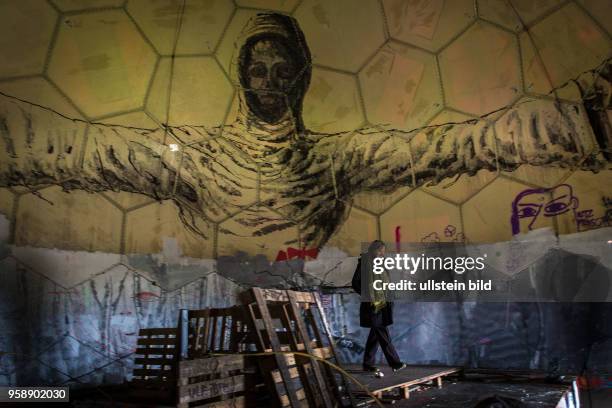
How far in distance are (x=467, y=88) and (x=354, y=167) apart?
5.15 feet

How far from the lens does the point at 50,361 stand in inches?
181

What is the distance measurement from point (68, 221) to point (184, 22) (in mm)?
2508

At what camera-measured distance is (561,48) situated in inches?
204

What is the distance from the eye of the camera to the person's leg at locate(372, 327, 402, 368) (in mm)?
4418

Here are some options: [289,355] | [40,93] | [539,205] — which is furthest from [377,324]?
[40,93]

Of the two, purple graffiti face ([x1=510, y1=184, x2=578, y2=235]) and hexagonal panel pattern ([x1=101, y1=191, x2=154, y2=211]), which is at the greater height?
hexagonal panel pattern ([x1=101, y1=191, x2=154, y2=211])

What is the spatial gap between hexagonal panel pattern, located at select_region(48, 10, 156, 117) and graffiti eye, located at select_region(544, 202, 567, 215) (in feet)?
14.8

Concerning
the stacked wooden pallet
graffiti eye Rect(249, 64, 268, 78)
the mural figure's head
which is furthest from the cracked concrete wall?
the stacked wooden pallet

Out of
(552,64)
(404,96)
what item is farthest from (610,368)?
(404,96)

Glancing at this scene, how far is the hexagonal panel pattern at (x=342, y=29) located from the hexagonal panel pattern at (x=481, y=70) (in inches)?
34.0

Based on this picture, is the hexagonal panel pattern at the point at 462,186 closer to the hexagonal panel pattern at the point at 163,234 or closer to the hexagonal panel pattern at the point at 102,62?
the hexagonal panel pattern at the point at 163,234

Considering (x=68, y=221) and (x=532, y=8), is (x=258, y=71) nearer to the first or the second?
(x=68, y=221)

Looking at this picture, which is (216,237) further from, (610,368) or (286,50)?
(610,368)

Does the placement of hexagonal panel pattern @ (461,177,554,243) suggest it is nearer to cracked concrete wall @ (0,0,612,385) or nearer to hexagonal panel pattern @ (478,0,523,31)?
cracked concrete wall @ (0,0,612,385)
